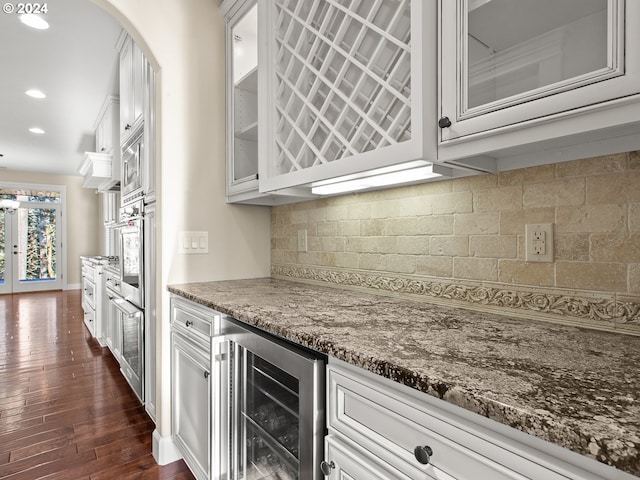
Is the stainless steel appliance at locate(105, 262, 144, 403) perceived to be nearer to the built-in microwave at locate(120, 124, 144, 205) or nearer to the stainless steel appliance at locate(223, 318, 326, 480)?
the built-in microwave at locate(120, 124, 144, 205)

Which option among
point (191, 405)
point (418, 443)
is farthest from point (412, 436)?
point (191, 405)

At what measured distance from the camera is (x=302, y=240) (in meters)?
2.13

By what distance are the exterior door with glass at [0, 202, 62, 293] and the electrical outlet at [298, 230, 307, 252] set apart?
880 centimetres

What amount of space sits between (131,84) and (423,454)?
3.10m

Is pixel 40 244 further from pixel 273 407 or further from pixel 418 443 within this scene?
pixel 418 443

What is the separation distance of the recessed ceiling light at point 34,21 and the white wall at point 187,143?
1289mm

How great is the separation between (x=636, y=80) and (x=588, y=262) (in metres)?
0.51

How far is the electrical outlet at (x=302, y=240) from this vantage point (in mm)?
2109

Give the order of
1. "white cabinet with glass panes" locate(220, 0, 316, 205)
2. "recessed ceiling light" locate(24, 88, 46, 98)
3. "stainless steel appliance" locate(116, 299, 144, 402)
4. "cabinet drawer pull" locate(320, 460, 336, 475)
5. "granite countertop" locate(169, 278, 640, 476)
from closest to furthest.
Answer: "granite countertop" locate(169, 278, 640, 476) → "cabinet drawer pull" locate(320, 460, 336, 475) → "white cabinet with glass panes" locate(220, 0, 316, 205) → "stainless steel appliance" locate(116, 299, 144, 402) → "recessed ceiling light" locate(24, 88, 46, 98)

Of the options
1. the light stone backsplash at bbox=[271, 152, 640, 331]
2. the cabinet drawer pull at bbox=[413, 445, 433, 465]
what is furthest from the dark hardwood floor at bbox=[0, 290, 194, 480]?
the cabinet drawer pull at bbox=[413, 445, 433, 465]

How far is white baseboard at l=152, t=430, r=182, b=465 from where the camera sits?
195 centimetres

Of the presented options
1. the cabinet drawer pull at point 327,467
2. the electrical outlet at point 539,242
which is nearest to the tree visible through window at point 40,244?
the cabinet drawer pull at point 327,467

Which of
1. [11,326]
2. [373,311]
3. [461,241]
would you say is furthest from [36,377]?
[461,241]

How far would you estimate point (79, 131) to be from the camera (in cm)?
540
